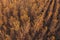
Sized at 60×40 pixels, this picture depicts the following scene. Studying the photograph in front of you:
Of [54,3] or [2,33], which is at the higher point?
[54,3]

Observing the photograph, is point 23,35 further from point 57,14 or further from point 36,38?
point 57,14

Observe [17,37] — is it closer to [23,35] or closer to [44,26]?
[23,35]

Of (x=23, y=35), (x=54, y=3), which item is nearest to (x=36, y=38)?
(x=23, y=35)

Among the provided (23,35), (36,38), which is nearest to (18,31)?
(23,35)

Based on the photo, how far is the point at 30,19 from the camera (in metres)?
1.55

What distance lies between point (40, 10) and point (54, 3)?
15cm

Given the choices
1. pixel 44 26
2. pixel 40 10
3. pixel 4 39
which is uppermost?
pixel 40 10

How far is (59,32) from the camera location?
63.8 inches

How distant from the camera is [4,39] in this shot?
5.17 feet

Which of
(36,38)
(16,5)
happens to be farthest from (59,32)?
(16,5)

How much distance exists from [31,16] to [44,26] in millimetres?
138

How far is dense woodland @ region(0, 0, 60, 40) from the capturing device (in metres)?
1.53

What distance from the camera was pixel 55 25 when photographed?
1585 millimetres

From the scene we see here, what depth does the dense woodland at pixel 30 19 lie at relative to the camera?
1528 mm
